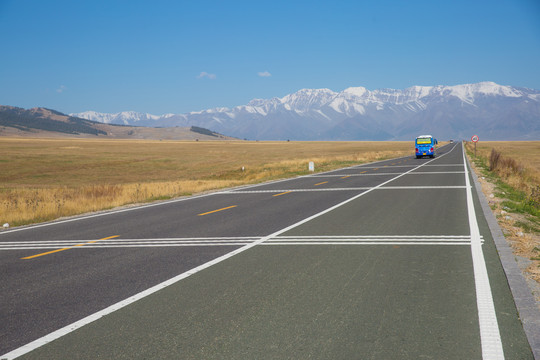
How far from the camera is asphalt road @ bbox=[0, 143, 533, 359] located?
413 centimetres

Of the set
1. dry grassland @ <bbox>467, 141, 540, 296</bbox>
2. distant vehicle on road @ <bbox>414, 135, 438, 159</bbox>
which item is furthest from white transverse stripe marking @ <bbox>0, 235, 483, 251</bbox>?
distant vehicle on road @ <bbox>414, 135, 438, 159</bbox>

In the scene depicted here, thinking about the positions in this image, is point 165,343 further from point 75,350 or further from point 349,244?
point 349,244

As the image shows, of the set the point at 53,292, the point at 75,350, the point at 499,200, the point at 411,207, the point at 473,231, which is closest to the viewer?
the point at 75,350

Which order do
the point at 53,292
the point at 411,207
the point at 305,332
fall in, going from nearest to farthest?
the point at 305,332 < the point at 53,292 < the point at 411,207

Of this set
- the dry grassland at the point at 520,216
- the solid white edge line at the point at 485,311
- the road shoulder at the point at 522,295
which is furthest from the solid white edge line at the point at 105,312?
the dry grassland at the point at 520,216

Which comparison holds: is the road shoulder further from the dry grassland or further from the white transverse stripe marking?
the white transverse stripe marking

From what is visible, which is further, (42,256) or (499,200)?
(499,200)

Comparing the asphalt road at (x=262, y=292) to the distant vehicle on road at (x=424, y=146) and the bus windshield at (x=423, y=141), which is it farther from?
the bus windshield at (x=423, y=141)

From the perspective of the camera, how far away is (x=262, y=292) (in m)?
5.61

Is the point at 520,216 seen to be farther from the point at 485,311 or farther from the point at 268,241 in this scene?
the point at 485,311

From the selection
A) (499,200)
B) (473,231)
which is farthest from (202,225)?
(499,200)

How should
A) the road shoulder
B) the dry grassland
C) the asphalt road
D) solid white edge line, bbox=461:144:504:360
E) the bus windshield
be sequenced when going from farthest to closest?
the bus windshield
the dry grassland
the road shoulder
the asphalt road
solid white edge line, bbox=461:144:504:360

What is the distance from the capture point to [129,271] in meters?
6.84

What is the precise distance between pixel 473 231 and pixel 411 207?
3739 millimetres
